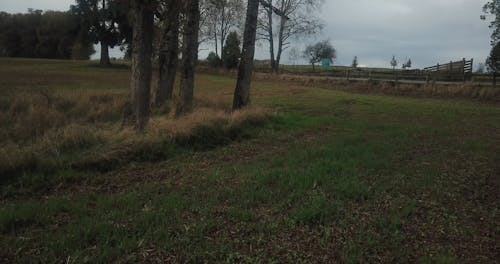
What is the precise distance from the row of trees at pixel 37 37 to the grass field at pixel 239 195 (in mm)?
65289

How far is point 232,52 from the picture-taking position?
185 feet

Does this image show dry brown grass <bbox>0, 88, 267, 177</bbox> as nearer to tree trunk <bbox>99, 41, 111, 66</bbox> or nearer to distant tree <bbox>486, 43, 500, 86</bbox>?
distant tree <bbox>486, 43, 500, 86</bbox>

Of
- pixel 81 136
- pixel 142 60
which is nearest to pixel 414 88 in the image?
pixel 142 60

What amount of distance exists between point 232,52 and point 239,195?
51983 millimetres

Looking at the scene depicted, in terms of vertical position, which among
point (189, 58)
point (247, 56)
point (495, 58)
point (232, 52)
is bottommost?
point (189, 58)

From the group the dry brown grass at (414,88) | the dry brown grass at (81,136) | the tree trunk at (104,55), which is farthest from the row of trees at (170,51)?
the tree trunk at (104,55)

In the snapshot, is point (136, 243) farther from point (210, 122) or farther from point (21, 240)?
point (210, 122)

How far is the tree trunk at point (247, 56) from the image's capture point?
13945mm

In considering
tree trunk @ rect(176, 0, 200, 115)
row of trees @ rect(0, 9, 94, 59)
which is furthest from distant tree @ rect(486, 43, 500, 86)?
row of trees @ rect(0, 9, 94, 59)

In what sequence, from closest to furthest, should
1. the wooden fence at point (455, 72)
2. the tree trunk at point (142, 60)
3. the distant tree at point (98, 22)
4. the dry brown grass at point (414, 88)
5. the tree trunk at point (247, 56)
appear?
1. the tree trunk at point (142, 60)
2. the tree trunk at point (247, 56)
3. the dry brown grass at point (414, 88)
4. the wooden fence at point (455, 72)
5. the distant tree at point (98, 22)

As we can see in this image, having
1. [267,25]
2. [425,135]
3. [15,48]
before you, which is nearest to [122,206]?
[425,135]

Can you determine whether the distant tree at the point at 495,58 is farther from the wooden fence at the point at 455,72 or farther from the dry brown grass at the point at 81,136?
the dry brown grass at the point at 81,136

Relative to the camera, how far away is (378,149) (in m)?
9.22

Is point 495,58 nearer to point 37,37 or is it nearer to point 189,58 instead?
point 189,58
